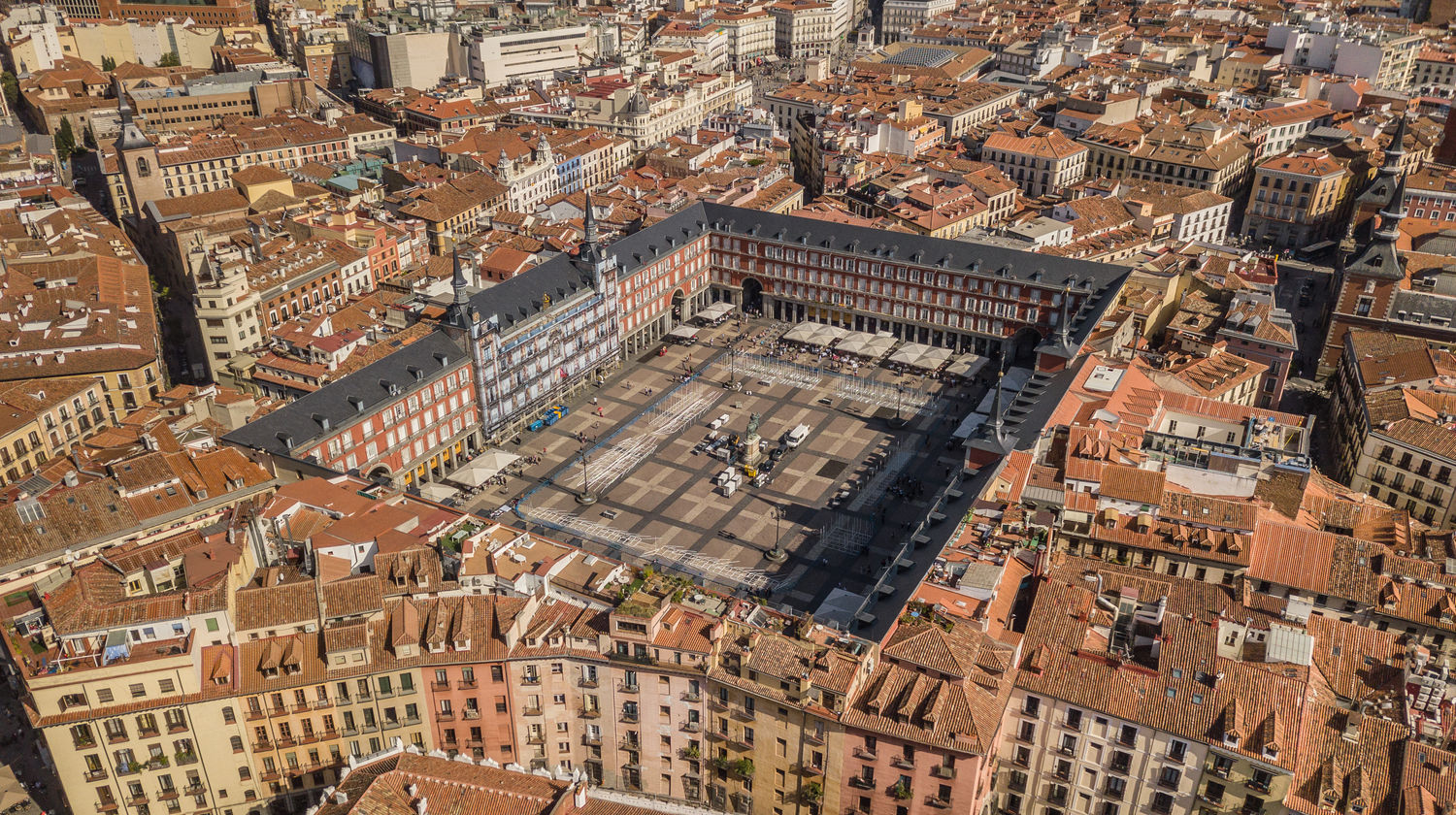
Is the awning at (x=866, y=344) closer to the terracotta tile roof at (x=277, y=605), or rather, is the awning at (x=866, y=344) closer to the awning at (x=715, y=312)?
the awning at (x=715, y=312)

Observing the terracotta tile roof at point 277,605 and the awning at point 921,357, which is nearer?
the terracotta tile roof at point 277,605

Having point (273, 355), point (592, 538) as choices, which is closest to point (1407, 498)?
point (592, 538)

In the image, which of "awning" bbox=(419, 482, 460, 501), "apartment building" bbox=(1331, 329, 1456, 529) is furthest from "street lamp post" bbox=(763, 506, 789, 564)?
"apartment building" bbox=(1331, 329, 1456, 529)

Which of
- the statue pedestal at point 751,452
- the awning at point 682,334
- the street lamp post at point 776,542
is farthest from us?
the awning at point 682,334

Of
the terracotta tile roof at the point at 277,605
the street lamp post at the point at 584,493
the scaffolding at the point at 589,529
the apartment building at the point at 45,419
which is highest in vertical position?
the terracotta tile roof at the point at 277,605

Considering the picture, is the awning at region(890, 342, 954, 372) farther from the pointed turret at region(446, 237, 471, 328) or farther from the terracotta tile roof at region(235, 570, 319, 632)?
the terracotta tile roof at region(235, 570, 319, 632)

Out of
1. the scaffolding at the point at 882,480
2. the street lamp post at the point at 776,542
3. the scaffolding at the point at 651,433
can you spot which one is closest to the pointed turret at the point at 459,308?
the scaffolding at the point at 651,433

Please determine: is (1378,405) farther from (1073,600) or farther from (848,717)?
(848,717)

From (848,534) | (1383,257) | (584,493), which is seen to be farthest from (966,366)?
(584,493)
